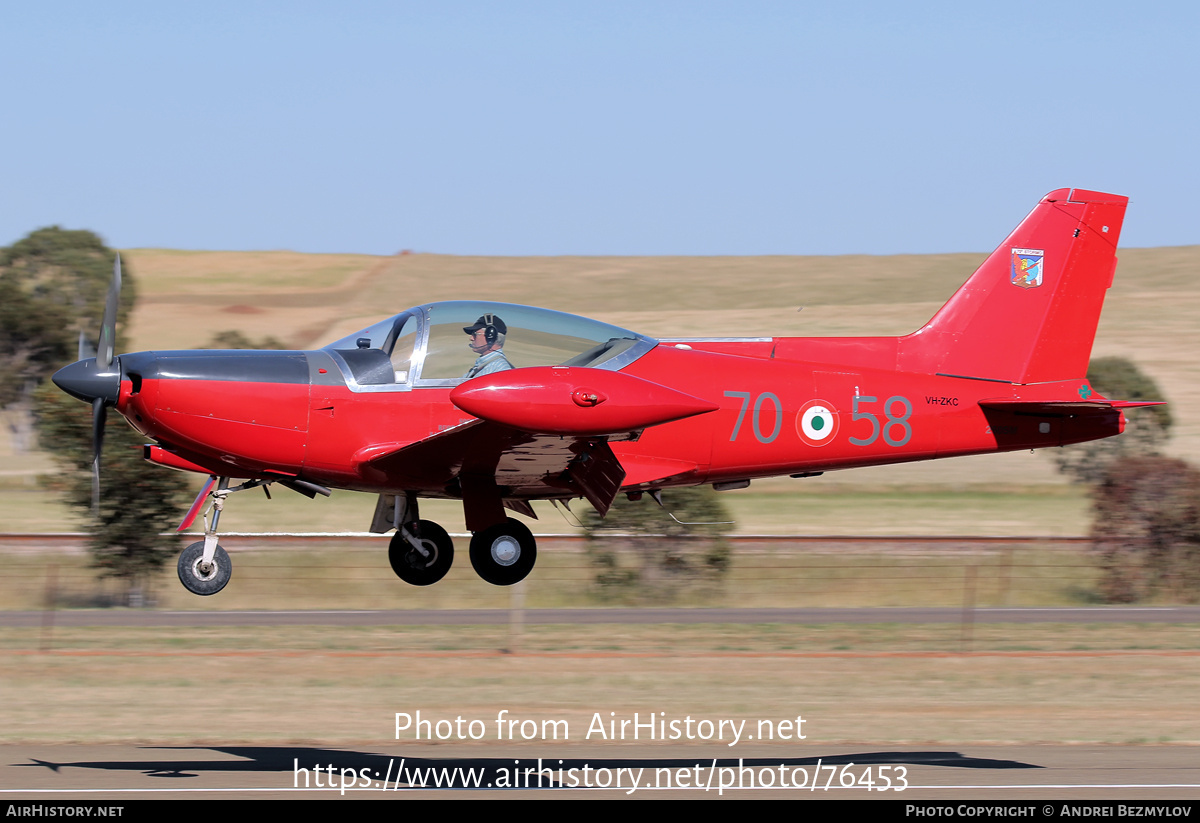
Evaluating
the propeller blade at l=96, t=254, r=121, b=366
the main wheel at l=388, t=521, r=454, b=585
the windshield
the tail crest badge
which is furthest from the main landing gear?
the tail crest badge

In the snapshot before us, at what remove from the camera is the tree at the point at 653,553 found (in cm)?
2686

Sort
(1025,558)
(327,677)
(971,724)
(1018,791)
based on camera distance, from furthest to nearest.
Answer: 1. (1025,558)
2. (327,677)
3. (971,724)
4. (1018,791)

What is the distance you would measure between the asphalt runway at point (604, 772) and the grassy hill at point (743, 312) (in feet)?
58.5

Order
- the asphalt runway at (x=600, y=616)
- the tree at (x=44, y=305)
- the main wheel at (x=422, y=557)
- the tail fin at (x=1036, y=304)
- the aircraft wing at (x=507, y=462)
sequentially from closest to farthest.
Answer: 1. the aircraft wing at (x=507, y=462)
2. the main wheel at (x=422, y=557)
3. the tail fin at (x=1036, y=304)
4. the asphalt runway at (x=600, y=616)
5. the tree at (x=44, y=305)

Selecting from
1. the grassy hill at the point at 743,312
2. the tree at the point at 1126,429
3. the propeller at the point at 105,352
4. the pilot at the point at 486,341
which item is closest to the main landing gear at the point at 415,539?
the pilot at the point at 486,341

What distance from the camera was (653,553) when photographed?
27172 mm

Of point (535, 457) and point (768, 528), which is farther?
point (768, 528)

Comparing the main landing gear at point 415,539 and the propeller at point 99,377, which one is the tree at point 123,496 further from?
the propeller at point 99,377

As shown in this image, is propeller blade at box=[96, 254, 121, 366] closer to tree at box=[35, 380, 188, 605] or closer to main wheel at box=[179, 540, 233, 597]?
main wheel at box=[179, 540, 233, 597]

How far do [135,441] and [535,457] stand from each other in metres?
18.9

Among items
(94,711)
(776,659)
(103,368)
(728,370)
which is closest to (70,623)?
(94,711)

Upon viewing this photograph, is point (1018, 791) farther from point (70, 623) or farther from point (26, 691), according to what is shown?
point (70, 623)

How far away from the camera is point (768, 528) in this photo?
36.1 meters

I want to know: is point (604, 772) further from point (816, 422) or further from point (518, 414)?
point (518, 414)
